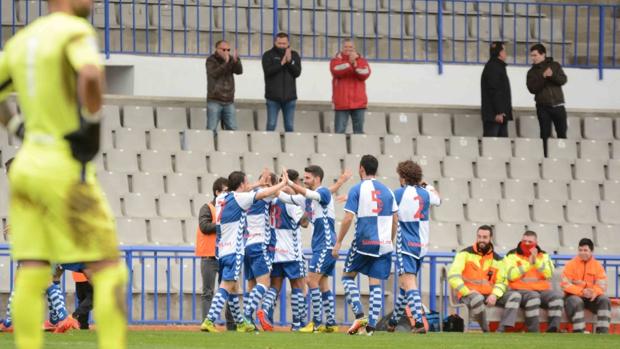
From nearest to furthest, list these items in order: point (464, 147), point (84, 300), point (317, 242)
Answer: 1. point (84, 300)
2. point (317, 242)
3. point (464, 147)

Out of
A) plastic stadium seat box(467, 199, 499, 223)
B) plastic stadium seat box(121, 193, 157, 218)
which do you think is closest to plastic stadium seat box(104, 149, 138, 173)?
plastic stadium seat box(121, 193, 157, 218)

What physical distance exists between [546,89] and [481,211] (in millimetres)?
2694

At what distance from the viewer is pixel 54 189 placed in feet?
23.1

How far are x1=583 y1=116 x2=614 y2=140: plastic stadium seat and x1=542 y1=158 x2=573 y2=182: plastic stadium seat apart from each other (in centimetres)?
135

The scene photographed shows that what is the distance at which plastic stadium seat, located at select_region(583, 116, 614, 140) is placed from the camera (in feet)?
78.3

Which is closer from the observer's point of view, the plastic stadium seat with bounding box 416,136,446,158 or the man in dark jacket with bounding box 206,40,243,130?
the man in dark jacket with bounding box 206,40,243,130

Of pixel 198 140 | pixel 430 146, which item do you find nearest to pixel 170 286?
pixel 198 140

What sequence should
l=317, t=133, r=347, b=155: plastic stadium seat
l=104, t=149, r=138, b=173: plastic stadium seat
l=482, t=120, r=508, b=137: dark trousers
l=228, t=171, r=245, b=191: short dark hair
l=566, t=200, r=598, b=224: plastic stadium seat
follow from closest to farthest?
1. l=228, t=171, r=245, b=191: short dark hair
2. l=104, t=149, r=138, b=173: plastic stadium seat
3. l=566, t=200, r=598, b=224: plastic stadium seat
4. l=317, t=133, r=347, b=155: plastic stadium seat
5. l=482, t=120, r=508, b=137: dark trousers

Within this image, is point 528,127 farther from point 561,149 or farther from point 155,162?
point 155,162

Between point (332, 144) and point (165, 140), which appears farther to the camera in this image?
point (332, 144)

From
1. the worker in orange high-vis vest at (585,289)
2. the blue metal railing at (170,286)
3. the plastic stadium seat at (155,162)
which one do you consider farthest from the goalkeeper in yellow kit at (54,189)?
the plastic stadium seat at (155,162)

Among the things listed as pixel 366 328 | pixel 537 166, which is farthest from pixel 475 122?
pixel 366 328

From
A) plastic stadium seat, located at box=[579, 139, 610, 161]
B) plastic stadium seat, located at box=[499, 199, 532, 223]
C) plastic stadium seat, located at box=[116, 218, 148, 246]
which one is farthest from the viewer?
plastic stadium seat, located at box=[579, 139, 610, 161]

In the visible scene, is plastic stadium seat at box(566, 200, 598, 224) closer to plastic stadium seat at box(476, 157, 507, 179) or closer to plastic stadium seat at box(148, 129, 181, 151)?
plastic stadium seat at box(476, 157, 507, 179)
